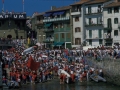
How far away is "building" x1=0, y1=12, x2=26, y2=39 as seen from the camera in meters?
89.5

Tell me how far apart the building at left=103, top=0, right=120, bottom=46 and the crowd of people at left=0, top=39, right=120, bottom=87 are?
2000 centimetres

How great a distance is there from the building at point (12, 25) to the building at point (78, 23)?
12018 millimetres

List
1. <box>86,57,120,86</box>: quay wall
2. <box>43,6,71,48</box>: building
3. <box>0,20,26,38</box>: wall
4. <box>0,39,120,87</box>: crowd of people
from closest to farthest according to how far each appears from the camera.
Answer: <box>0,39,120,87</box>: crowd of people, <box>86,57,120,86</box>: quay wall, <box>43,6,71,48</box>: building, <box>0,20,26,38</box>: wall

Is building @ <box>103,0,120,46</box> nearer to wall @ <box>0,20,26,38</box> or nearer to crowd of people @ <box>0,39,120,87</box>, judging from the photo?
crowd of people @ <box>0,39,120,87</box>

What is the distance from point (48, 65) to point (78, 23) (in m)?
32.1

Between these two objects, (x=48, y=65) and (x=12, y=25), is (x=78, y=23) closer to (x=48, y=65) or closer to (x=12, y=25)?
(x=12, y=25)

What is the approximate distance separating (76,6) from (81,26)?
15.4ft

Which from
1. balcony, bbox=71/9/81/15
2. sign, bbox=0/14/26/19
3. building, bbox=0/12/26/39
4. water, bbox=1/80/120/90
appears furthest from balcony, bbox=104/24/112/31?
water, bbox=1/80/120/90

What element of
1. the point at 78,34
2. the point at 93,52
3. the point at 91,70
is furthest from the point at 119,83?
the point at 78,34

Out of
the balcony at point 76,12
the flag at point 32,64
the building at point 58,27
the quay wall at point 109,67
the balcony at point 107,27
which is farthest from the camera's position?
Result: the building at point 58,27

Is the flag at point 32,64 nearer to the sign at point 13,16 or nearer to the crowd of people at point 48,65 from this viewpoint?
the crowd of people at point 48,65

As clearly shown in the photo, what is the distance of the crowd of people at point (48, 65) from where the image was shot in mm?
49406

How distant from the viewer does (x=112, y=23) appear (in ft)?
260

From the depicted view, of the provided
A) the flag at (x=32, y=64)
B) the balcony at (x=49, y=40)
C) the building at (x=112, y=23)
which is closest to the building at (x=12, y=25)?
the balcony at (x=49, y=40)
